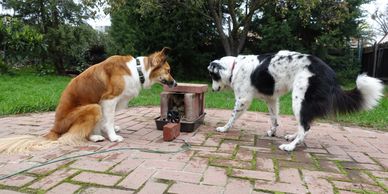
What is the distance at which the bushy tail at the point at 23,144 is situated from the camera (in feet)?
9.77

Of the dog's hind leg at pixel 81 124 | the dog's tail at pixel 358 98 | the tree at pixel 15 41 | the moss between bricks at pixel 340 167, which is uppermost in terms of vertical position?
the tree at pixel 15 41

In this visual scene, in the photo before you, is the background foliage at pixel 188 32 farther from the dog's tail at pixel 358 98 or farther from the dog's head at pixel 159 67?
the dog's tail at pixel 358 98

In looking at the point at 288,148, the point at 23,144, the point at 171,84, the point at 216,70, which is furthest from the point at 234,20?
the point at 23,144

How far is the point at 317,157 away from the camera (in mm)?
3170

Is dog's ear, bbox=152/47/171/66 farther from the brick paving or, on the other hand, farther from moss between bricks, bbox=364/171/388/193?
moss between bricks, bbox=364/171/388/193

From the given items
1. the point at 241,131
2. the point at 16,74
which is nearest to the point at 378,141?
the point at 241,131

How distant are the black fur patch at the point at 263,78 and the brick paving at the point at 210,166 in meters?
0.60

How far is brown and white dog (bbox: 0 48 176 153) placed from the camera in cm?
331

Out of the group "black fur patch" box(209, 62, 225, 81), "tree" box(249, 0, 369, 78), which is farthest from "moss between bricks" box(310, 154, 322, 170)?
"tree" box(249, 0, 369, 78)

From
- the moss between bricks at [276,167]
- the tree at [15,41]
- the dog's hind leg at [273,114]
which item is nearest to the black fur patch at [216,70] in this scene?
the dog's hind leg at [273,114]

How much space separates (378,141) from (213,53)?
805 centimetres

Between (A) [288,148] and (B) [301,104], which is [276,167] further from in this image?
(B) [301,104]

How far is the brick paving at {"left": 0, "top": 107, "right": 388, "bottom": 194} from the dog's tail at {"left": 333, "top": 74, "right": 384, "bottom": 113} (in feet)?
1.58

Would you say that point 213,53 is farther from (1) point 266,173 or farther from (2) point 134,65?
(1) point 266,173
